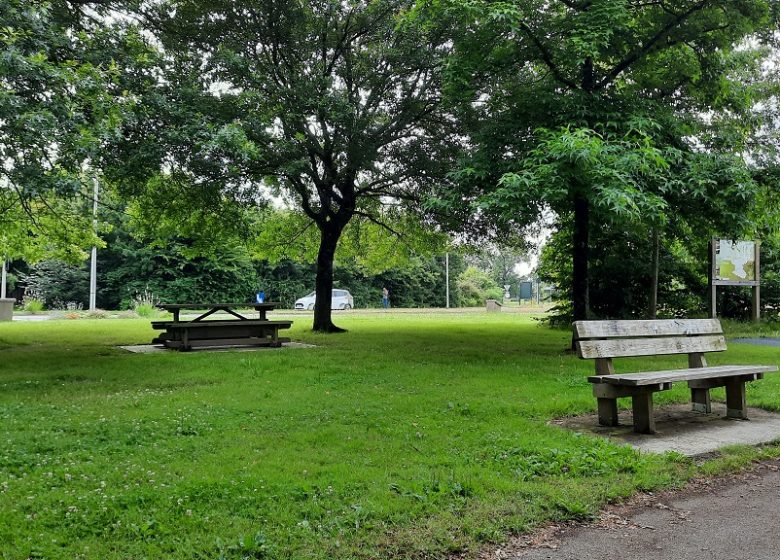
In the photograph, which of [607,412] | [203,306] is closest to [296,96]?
[203,306]

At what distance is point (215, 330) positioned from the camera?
40.3 feet

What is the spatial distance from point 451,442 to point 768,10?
32.0 feet

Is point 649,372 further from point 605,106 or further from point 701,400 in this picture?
point 605,106

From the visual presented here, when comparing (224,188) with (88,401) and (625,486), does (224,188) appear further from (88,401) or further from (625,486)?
(625,486)

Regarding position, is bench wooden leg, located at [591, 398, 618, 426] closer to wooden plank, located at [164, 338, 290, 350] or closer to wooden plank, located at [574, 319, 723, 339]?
wooden plank, located at [574, 319, 723, 339]

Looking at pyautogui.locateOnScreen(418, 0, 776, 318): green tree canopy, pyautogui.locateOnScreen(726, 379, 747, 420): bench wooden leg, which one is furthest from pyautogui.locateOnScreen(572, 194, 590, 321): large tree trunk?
pyautogui.locateOnScreen(726, 379, 747, 420): bench wooden leg

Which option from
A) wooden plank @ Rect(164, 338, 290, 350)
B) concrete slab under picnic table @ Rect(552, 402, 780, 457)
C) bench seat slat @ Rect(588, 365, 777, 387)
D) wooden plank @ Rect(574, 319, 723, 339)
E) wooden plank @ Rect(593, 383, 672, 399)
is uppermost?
wooden plank @ Rect(574, 319, 723, 339)

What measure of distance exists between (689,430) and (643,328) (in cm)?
104

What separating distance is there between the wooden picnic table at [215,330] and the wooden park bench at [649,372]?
7.81 meters

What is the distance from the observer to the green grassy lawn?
298 centimetres

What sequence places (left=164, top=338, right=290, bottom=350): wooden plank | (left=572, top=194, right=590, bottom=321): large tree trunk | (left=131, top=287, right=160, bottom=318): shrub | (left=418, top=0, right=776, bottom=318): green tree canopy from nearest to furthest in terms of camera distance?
1. (left=418, top=0, right=776, bottom=318): green tree canopy
2. (left=572, top=194, right=590, bottom=321): large tree trunk
3. (left=164, top=338, right=290, bottom=350): wooden plank
4. (left=131, top=287, right=160, bottom=318): shrub

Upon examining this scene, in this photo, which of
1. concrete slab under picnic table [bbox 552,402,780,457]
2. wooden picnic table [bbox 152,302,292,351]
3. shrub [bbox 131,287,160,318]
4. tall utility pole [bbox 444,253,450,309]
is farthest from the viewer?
tall utility pole [bbox 444,253,450,309]

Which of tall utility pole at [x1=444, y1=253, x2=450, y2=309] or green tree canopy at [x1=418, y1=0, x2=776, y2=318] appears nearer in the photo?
green tree canopy at [x1=418, y1=0, x2=776, y2=318]

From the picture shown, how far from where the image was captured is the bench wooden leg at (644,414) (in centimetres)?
514
